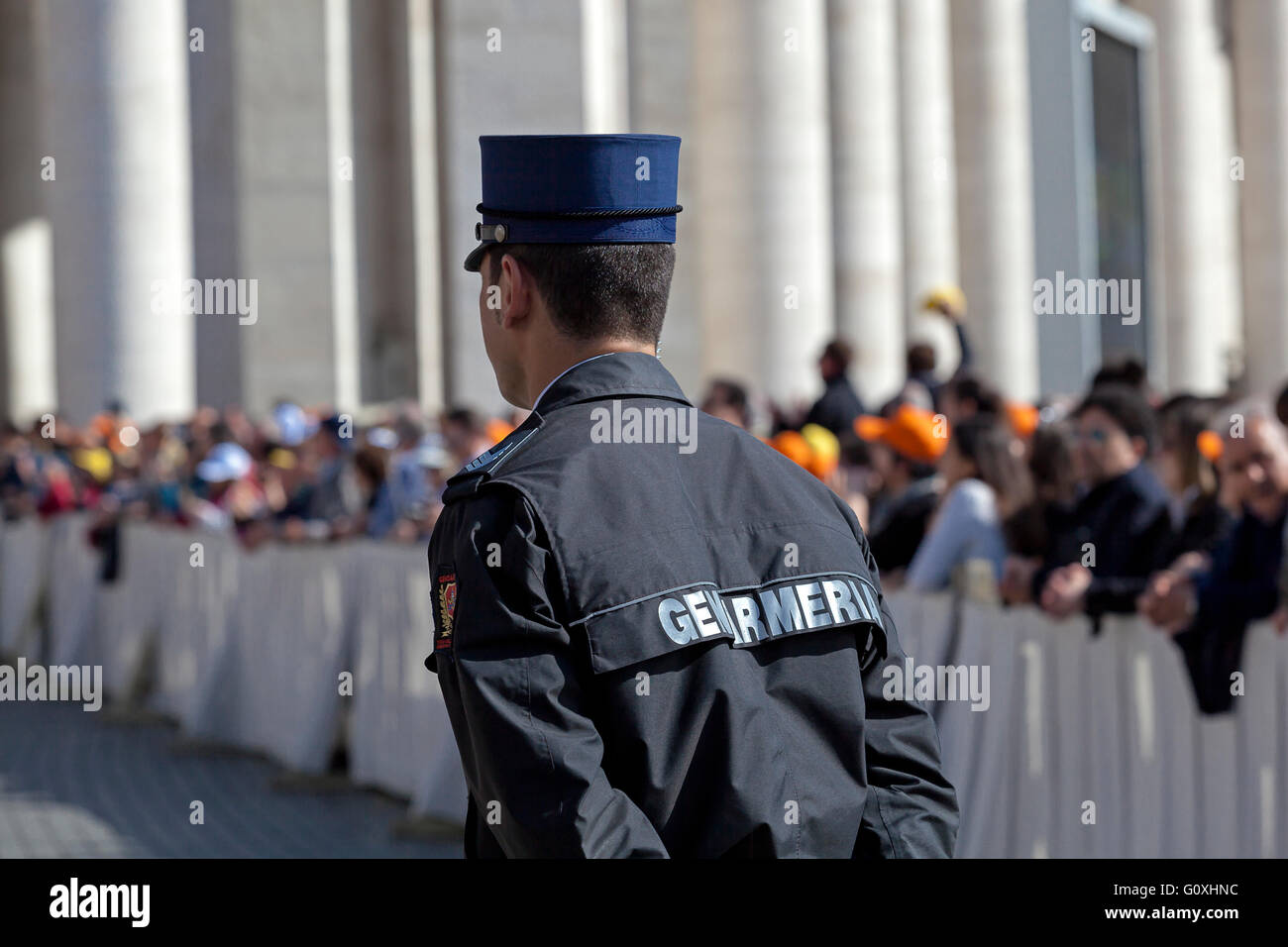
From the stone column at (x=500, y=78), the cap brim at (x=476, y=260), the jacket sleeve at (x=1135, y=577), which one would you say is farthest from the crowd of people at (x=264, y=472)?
the cap brim at (x=476, y=260)

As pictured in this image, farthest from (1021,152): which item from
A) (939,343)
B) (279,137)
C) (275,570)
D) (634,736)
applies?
(634,736)

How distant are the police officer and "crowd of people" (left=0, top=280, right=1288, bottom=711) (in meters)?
2.99

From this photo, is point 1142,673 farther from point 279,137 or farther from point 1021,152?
point 1021,152

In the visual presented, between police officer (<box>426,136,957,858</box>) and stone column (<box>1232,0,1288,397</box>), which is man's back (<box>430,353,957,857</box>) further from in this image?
stone column (<box>1232,0,1288,397</box>)

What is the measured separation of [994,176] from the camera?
3222cm

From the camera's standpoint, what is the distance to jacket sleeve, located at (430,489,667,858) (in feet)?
7.49

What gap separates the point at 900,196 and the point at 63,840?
22.7 metres

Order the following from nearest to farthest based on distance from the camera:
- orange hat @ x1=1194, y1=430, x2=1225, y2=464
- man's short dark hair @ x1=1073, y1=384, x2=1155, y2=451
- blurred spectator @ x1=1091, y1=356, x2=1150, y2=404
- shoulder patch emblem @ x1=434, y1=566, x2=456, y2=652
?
shoulder patch emblem @ x1=434, y1=566, x2=456, y2=652 < orange hat @ x1=1194, y1=430, x2=1225, y2=464 < man's short dark hair @ x1=1073, y1=384, x2=1155, y2=451 < blurred spectator @ x1=1091, y1=356, x2=1150, y2=404

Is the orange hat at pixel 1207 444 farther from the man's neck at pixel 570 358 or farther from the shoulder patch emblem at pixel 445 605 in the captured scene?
the shoulder patch emblem at pixel 445 605

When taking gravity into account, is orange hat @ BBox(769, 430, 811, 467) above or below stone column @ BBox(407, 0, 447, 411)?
below

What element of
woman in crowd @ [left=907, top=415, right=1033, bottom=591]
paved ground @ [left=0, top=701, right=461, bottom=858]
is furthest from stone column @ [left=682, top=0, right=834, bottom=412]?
woman in crowd @ [left=907, top=415, right=1033, bottom=591]

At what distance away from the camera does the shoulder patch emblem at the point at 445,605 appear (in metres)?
2.41
